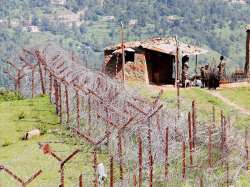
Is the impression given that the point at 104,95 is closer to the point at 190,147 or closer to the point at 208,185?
the point at 190,147

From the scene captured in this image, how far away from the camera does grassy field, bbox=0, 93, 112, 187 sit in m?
25.0

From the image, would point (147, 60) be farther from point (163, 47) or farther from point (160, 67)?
point (160, 67)

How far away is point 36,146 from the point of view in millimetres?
29297

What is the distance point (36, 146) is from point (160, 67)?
839 inches

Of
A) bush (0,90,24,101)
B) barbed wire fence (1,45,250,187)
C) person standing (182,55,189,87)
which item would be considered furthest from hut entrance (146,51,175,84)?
barbed wire fence (1,45,250,187)

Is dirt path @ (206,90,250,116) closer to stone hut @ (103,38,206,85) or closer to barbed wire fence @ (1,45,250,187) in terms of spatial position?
stone hut @ (103,38,206,85)

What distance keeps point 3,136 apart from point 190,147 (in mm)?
11941

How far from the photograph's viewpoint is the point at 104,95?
3019cm

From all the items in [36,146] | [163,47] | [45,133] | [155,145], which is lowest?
[45,133]

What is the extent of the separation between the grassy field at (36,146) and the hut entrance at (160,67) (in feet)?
34.8

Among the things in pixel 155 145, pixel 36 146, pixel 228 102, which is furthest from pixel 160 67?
pixel 155 145

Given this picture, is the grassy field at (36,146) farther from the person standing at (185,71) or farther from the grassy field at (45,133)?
the person standing at (185,71)

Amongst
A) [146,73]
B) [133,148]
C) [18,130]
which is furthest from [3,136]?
[146,73]

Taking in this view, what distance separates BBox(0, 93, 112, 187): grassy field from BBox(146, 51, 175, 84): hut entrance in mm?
10606
